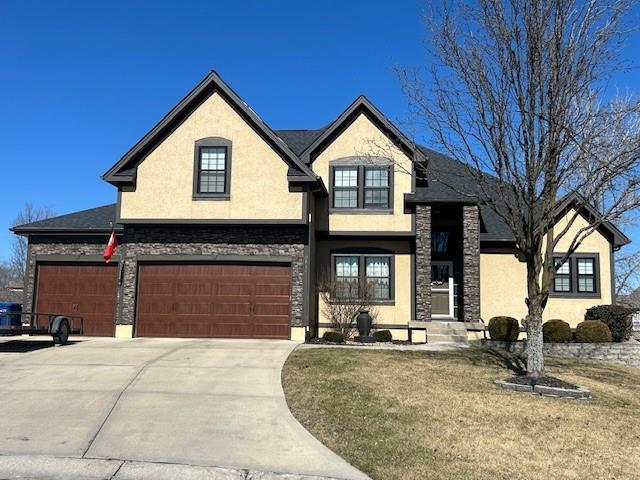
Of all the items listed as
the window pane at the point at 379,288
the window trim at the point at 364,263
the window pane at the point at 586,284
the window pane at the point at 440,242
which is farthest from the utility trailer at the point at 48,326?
the window pane at the point at 586,284

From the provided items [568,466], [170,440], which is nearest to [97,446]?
[170,440]

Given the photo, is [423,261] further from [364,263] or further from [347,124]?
[347,124]

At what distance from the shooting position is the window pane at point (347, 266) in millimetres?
19297

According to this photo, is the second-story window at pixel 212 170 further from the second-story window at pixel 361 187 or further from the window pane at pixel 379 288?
the window pane at pixel 379 288

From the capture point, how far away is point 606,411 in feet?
29.4

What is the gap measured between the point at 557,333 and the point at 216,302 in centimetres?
1116

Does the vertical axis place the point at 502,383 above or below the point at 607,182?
below

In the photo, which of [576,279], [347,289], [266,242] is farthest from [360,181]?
[576,279]

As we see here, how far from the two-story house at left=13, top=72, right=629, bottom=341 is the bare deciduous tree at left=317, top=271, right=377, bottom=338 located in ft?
0.72

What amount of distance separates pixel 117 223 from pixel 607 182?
47.2 ft

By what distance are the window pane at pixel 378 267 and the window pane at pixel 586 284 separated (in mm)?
7524

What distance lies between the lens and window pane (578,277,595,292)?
2023 cm

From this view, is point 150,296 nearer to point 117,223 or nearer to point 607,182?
point 117,223

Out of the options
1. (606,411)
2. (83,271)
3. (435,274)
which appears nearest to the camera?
(606,411)
